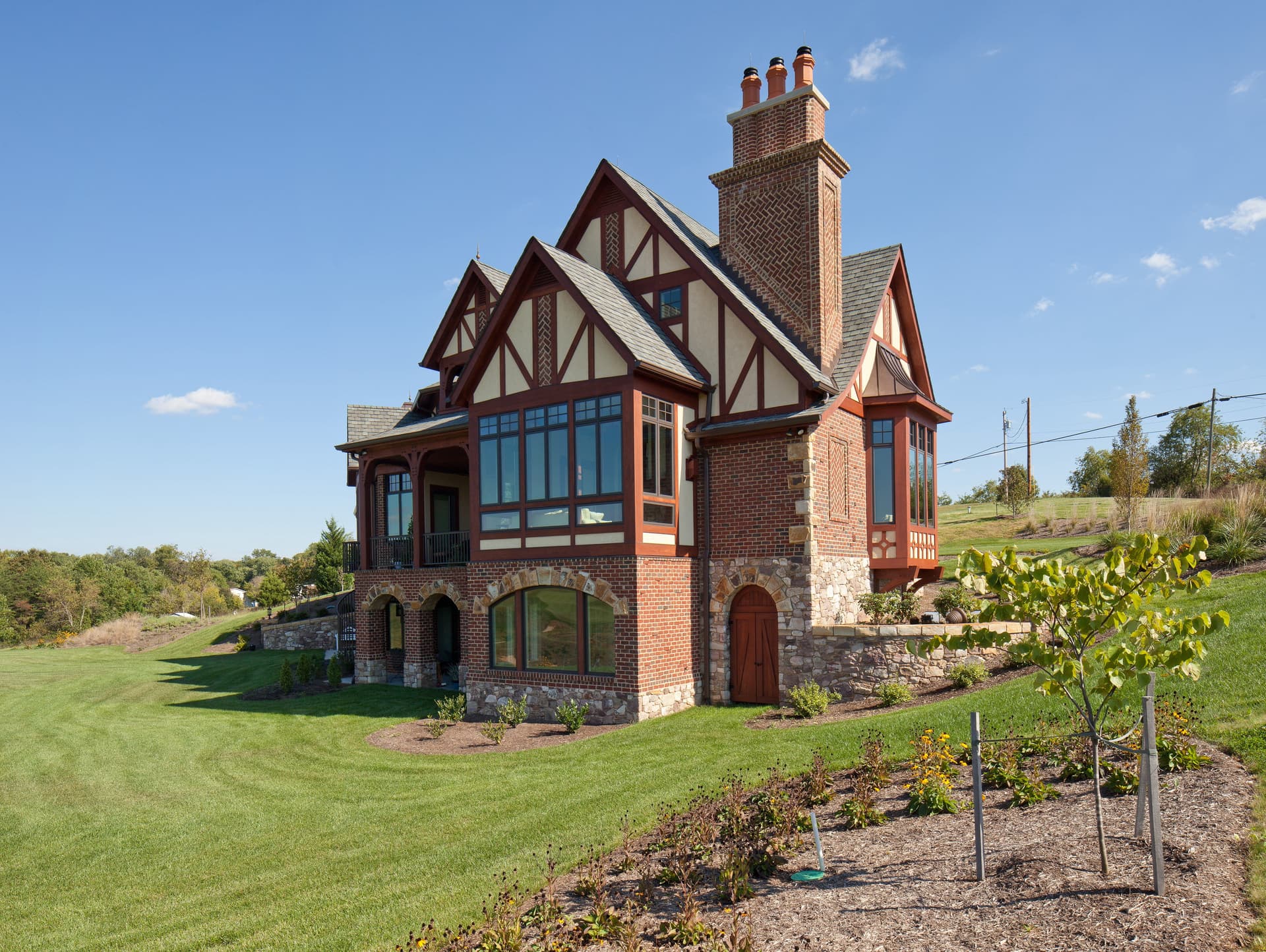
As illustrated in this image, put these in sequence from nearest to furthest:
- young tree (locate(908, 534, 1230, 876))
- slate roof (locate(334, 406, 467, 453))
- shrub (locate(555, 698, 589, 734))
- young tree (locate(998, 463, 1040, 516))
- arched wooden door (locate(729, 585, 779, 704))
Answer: young tree (locate(908, 534, 1230, 876))
shrub (locate(555, 698, 589, 734))
arched wooden door (locate(729, 585, 779, 704))
slate roof (locate(334, 406, 467, 453))
young tree (locate(998, 463, 1040, 516))

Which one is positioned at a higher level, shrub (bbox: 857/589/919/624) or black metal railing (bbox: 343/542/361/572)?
black metal railing (bbox: 343/542/361/572)

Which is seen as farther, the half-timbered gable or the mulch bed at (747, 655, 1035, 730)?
the half-timbered gable

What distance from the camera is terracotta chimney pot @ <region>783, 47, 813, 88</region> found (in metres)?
17.6

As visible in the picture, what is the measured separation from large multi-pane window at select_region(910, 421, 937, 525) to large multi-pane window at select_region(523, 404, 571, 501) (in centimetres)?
780

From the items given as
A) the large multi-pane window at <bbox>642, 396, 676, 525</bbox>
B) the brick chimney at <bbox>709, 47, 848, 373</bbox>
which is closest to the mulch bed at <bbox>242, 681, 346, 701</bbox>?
the large multi-pane window at <bbox>642, 396, 676, 525</bbox>

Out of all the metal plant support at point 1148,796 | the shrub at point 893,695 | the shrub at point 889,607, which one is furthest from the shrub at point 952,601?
the metal plant support at point 1148,796

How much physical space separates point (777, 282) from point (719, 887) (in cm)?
1342

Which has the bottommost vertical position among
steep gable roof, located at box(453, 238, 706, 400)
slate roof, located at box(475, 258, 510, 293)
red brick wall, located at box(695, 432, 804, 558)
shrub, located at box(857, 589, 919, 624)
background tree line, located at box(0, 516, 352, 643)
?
background tree line, located at box(0, 516, 352, 643)

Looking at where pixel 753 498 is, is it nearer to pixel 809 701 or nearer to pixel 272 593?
pixel 809 701

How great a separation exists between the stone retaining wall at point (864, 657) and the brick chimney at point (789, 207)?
5.47 m

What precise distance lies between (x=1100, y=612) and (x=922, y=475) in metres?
13.4

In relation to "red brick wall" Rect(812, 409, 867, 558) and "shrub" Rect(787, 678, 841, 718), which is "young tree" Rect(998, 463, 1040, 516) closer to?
"red brick wall" Rect(812, 409, 867, 558)

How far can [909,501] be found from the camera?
57.8ft

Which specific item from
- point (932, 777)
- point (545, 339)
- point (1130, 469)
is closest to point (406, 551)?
point (545, 339)
